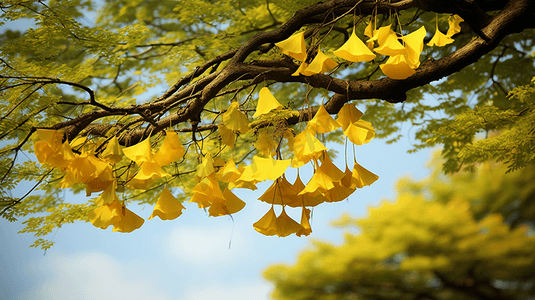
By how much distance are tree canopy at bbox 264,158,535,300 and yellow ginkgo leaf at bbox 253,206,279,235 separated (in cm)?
324

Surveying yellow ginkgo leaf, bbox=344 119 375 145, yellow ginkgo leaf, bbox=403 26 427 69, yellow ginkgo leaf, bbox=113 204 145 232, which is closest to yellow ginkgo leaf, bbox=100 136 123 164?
yellow ginkgo leaf, bbox=113 204 145 232

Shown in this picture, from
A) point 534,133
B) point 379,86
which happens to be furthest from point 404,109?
point 379,86

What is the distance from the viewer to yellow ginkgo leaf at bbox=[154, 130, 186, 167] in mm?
686

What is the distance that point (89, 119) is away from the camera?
0.81m

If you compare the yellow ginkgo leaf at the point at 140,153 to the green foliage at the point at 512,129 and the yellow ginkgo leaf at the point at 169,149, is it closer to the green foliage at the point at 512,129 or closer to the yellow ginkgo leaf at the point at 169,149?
the yellow ginkgo leaf at the point at 169,149

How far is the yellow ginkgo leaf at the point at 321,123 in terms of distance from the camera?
2.11 ft

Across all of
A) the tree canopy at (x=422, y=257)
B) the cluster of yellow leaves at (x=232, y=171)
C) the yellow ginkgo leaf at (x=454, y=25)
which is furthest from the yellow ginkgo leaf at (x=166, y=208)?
the tree canopy at (x=422, y=257)

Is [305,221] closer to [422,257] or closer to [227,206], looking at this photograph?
[227,206]

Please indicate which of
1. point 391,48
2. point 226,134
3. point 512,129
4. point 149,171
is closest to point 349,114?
point 391,48

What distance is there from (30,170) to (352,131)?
109cm

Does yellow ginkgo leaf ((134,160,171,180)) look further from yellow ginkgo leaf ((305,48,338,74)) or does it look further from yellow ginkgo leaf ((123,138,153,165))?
yellow ginkgo leaf ((305,48,338,74))

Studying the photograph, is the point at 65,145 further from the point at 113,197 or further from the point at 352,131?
the point at 352,131

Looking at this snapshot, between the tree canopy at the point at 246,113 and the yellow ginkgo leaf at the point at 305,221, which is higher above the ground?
the tree canopy at the point at 246,113

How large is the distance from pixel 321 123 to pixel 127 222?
434 mm
